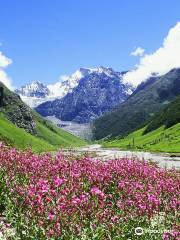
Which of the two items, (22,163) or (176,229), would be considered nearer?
(176,229)

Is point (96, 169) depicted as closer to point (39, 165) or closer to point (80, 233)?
point (39, 165)

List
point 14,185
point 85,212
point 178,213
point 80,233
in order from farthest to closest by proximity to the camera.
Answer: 1. point 14,185
2. point 178,213
3. point 85,212
4. point 80,233

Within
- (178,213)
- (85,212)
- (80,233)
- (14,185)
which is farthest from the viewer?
(14,185)

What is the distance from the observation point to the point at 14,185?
42.4 ft

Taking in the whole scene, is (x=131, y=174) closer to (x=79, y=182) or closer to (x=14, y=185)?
(x=79, y=182)

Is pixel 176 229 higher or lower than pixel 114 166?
lower

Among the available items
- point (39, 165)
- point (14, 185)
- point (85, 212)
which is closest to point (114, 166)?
point (39, 165)

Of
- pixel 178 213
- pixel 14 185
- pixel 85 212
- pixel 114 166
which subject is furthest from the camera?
pixel 114 166

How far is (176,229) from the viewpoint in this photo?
9203 mm

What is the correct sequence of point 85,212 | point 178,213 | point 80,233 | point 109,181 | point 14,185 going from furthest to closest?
point 109,181, point 14,185, point 178,213, point 85,212, point 80,233

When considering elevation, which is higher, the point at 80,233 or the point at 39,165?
the point at 39,165

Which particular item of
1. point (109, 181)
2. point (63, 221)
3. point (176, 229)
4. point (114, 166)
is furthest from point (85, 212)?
point (114, 166)

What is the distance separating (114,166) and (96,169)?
41.2 inches

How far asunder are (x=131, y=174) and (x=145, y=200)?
4970 millimetres
